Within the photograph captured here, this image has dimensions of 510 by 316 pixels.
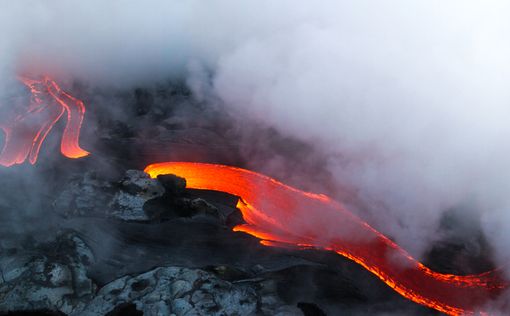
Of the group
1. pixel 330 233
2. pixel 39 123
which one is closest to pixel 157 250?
pixel 330 233

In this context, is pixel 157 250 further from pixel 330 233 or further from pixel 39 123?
pixel 39 123

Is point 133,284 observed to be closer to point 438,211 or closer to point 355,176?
point 355,176

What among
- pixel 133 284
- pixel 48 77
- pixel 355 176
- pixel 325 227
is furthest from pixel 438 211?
pixel 48 77

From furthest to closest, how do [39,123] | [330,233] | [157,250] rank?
[39,123] → [330,233] → [157,250]

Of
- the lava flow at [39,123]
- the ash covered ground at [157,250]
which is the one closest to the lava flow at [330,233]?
the ash covered ground at [157,250]

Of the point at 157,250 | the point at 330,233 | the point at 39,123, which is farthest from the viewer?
the point at 39,123

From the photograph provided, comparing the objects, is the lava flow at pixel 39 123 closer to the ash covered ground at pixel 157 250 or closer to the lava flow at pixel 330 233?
the ash covered ground at pixel 157 250
